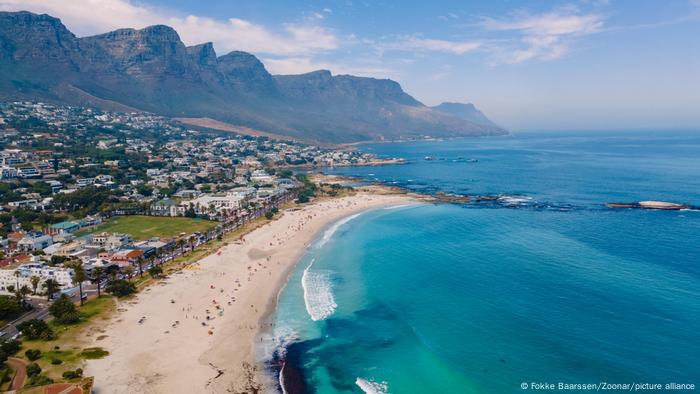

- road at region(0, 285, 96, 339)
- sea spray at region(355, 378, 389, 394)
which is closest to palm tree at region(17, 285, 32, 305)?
road at region(0, 285, 96, 339)

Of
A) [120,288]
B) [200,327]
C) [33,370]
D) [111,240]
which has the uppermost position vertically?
[111,240]

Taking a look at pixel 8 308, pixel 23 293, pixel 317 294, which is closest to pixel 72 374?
pixel 8 308

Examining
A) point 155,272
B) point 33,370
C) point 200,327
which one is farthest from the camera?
point 155,272

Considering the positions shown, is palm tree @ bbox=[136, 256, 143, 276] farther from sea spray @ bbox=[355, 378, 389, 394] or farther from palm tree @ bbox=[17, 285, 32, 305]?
sea spray @ bbox=[355, 378, 389, 394]

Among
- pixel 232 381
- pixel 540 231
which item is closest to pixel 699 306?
pixel 540 231

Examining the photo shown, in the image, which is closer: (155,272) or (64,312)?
(64,312)

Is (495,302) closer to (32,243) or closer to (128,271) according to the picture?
(128,271)
